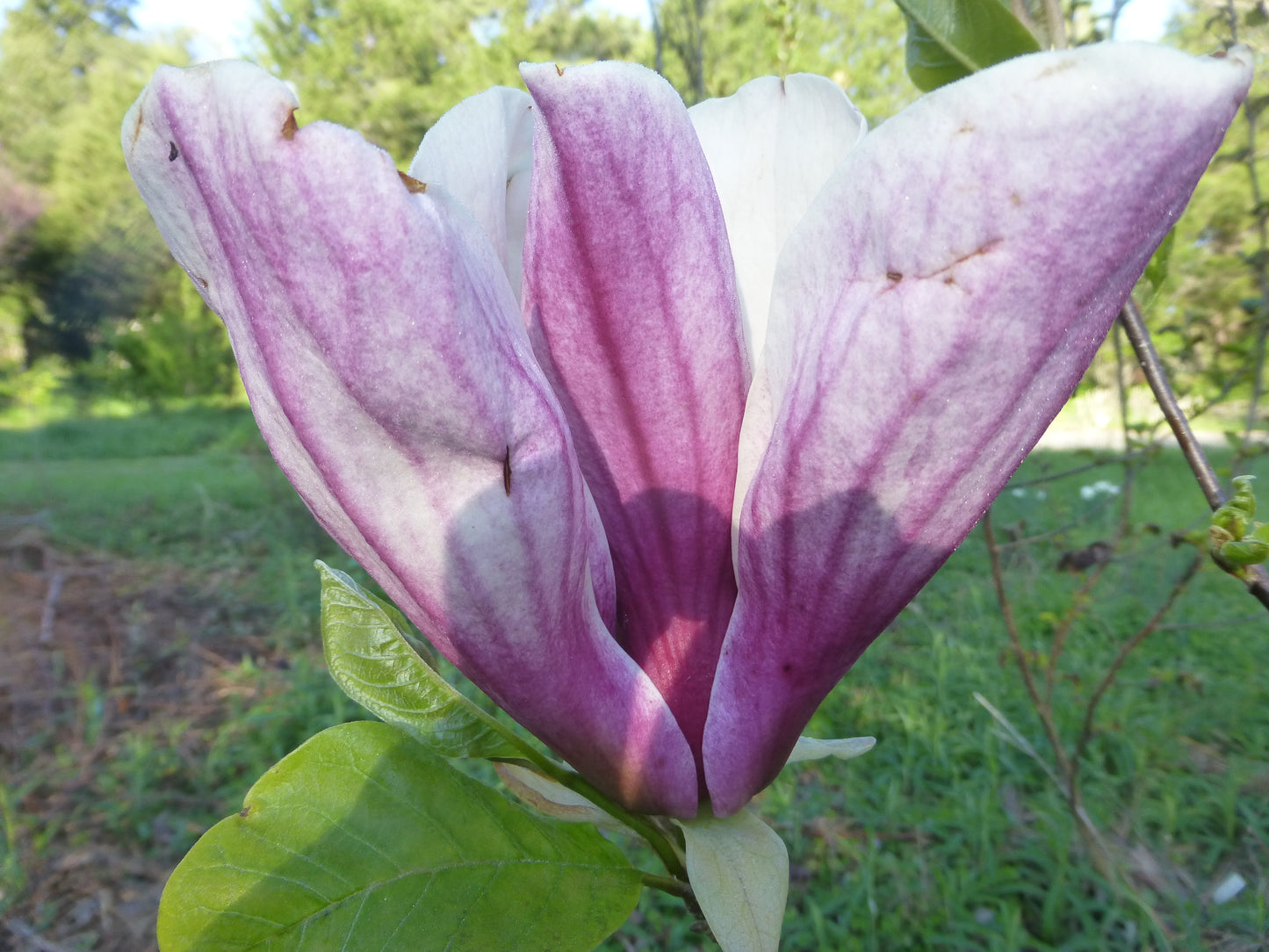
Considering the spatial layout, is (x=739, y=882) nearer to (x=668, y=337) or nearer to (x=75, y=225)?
(x=668, y=337)

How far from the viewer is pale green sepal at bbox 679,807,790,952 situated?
36 centimetres

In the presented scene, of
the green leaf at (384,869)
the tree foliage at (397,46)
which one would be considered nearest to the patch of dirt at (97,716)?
the green leaf at (384,869)

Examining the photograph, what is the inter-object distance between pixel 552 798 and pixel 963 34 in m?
0.43

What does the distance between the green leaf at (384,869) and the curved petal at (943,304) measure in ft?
0.50

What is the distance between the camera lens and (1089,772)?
2018 mm

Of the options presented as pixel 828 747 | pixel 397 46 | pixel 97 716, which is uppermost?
pixel 397 46

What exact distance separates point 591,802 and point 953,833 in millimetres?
1747

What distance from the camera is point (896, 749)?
7.32 feet

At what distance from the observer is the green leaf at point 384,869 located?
1.20 ft

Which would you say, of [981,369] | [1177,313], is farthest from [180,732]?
[1177,313]

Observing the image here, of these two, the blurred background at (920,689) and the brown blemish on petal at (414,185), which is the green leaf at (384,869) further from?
the blurred background at (920,689)

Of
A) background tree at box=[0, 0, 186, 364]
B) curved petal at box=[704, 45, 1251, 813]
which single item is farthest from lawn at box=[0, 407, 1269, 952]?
background tree at box=[0, 0, 186, 364]

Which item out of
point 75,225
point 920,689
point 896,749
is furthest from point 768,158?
point 75,225

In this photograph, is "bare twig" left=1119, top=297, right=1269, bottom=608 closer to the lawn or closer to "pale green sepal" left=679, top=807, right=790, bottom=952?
"pale green sepal" left=679, top=807, right=790, bottom=952
